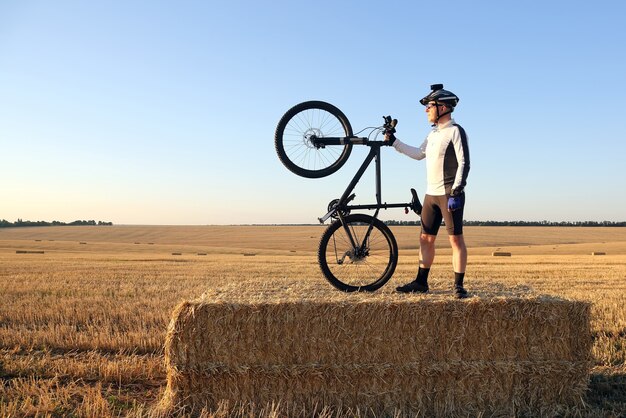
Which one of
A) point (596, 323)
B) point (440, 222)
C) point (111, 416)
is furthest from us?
point (596, 323)

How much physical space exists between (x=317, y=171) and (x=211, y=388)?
8.78 ft

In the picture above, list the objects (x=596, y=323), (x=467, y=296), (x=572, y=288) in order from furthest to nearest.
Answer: (x=572, y=288) → (x=596, y=323) → (x=467, y=296)

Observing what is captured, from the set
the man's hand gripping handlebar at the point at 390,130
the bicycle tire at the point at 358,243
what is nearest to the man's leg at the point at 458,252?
the bicycle tire at the point at 358,243

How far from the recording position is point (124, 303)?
35.2ft

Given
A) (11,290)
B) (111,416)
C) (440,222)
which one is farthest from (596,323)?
(11,290)

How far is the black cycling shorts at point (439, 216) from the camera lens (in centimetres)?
569

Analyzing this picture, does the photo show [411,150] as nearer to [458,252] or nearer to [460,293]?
[458,252]

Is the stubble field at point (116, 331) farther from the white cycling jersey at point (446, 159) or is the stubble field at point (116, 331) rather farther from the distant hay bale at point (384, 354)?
the white cycling jersey at point (446, 159)

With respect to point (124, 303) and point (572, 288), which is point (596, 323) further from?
point (124, 303)

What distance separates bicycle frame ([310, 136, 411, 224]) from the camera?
20.1ft

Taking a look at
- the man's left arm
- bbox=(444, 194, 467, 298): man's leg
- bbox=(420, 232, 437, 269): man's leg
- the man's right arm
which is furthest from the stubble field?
the man's right arm

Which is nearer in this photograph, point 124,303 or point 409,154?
point 409,154

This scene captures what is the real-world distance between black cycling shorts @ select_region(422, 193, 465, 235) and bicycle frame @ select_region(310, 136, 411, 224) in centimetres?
25

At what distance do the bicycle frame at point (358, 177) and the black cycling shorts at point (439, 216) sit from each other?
0.81ft
